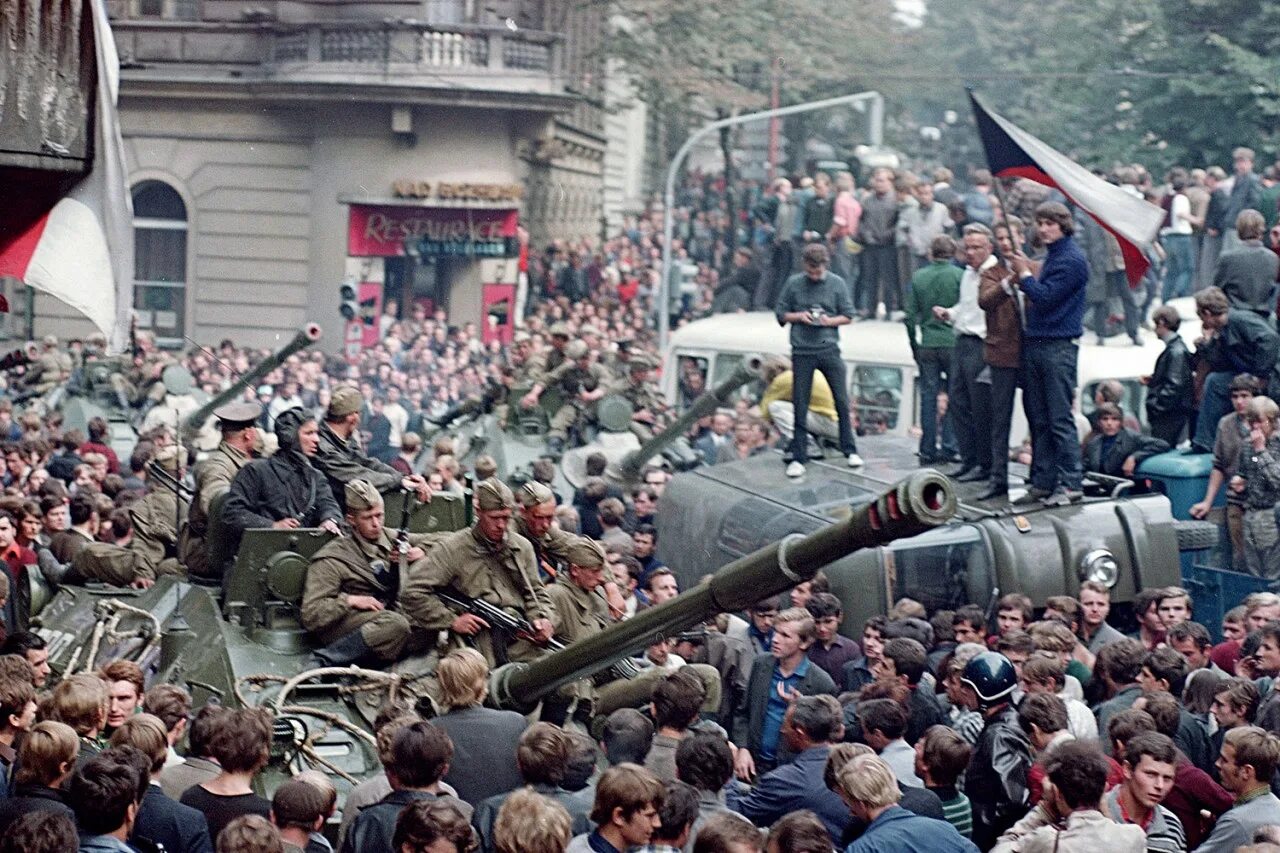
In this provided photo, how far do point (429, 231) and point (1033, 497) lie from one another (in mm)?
25196

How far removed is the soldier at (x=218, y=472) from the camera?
38.4 ft

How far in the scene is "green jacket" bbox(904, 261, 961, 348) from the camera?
1500cm

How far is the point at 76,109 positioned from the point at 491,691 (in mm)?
3337

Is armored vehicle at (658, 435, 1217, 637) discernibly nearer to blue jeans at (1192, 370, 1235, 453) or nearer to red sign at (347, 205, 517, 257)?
blue jeans at (1192, 370, 1235, 453)

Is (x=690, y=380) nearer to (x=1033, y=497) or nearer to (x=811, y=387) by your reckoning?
(x=811, y=387)

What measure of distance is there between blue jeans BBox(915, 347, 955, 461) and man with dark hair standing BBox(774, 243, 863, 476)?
500 millimetres

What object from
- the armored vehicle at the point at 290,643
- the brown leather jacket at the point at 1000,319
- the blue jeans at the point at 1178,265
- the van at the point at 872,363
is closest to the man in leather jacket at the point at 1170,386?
the van at the point at 872,363

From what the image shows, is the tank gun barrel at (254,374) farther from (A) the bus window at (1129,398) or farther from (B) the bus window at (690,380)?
(A) the bus window at (1129,398)

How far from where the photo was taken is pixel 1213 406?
15.0 metres

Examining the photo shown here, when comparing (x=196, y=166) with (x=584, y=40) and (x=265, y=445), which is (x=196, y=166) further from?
(x=265, y=445)

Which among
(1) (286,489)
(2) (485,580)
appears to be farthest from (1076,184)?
(1) (286,489)

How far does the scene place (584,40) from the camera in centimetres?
4481

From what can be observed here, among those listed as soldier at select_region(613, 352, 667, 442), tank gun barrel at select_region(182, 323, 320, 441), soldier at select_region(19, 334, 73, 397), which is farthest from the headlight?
soldier at select_region(19, 334, 73, 397)

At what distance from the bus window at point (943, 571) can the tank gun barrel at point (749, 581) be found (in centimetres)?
376
